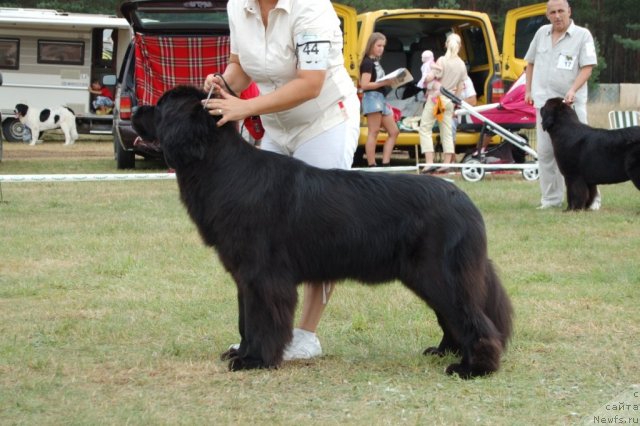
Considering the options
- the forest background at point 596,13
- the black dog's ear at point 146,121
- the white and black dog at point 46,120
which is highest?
the forest background at point 596,13

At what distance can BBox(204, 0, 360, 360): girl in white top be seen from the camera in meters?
4.18

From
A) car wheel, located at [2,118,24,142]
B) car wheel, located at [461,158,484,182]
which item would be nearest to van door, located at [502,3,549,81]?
car wheel, located at [461,158,484,182]

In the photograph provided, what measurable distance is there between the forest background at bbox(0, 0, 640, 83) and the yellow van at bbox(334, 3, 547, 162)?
1644 centimetres

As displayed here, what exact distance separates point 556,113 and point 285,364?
6001 millimetres

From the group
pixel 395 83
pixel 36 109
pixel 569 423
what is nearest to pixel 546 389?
pixel 569 423

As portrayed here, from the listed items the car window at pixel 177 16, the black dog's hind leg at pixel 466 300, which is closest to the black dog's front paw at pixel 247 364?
the black dog's hind leg at pixel 466 300

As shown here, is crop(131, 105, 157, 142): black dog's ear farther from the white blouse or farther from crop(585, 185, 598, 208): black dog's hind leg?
crop(585, 185, 598, 208): black dog's hind leg

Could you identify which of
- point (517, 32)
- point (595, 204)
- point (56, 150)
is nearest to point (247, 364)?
point (595, 204)

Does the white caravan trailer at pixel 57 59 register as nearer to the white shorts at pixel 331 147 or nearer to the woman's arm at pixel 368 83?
the woman's arm at pixel 368 83

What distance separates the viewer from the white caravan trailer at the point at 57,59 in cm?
2177

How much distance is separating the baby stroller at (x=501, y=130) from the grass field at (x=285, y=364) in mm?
4271

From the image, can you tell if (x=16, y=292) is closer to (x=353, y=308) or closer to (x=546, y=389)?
(x=353, y=308)

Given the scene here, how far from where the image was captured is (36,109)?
69.4 feet

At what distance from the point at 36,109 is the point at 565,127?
582 inches
